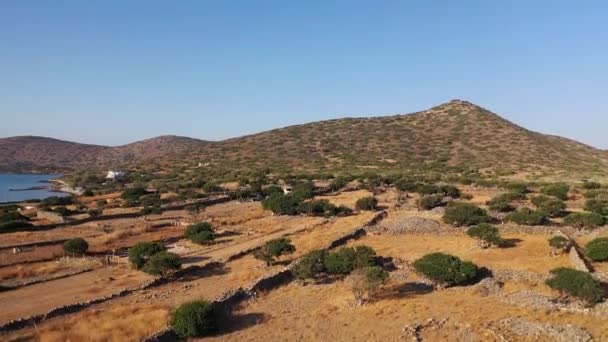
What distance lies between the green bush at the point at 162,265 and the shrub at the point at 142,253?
73.3 inches

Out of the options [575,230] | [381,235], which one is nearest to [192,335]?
[381,235]

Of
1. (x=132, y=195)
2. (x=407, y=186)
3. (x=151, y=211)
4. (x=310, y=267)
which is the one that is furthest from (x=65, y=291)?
(x=407, y=186)

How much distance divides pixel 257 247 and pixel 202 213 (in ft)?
63.0

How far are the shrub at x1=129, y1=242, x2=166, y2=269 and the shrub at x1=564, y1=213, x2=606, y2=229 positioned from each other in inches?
1096

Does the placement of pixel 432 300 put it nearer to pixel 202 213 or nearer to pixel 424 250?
pixel 424 250

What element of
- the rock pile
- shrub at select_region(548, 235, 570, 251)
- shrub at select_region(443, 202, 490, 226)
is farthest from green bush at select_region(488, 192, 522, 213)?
the rock pile

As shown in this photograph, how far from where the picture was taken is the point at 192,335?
51.0 ft

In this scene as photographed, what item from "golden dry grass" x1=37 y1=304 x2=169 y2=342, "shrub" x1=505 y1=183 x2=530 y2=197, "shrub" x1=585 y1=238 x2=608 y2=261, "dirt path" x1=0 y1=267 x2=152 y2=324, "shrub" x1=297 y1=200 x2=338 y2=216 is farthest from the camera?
"shrub" x1=505 y1=183 x2=530 y2=197

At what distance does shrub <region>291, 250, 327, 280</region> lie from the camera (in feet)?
70.8

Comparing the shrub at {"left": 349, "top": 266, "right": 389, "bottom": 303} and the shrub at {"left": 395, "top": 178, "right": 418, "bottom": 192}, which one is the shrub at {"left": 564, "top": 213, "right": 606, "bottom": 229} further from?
the shrub at {"left": 395, "top": 178, "right": 418, "bottom": 192}

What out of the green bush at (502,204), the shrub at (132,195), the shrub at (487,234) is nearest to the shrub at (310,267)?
the shrub at (487,234)

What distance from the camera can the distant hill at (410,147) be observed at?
90.3 m

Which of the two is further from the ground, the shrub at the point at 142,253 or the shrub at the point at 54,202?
the shrub at the point at 54,202

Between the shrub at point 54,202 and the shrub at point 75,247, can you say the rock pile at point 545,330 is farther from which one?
the shrub at point 54,202
